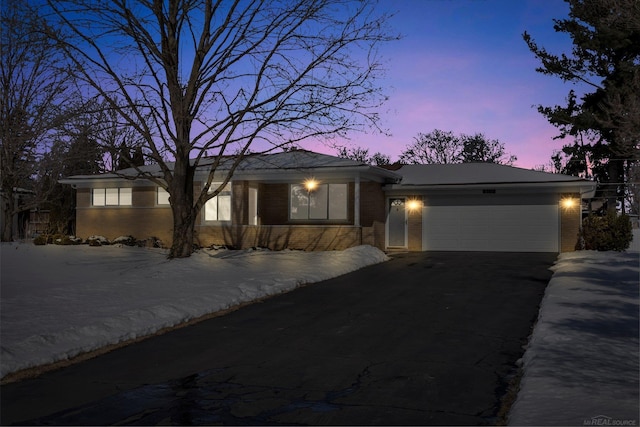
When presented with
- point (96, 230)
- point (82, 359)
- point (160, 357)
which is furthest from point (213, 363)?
point (96, 230)

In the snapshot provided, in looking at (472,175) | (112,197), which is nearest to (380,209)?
(472,175)

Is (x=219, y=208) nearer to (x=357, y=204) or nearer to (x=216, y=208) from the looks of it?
(x=216, y=208)

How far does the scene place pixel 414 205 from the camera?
24.4m

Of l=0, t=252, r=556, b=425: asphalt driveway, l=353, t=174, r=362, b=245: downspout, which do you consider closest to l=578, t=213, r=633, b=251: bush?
l=353, t=174, r=362, b=245: downspout

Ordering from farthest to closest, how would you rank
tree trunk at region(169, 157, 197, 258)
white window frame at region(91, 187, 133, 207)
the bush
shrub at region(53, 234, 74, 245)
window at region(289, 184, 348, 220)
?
1. white window frame at region(91, 187, 133, 207)
2. shrub at region(53, 234, 74, 245)
3. window at region(289, 184, 348, 220)
4. the bush
5. tree trunk at region(169, 157, 197, 258)

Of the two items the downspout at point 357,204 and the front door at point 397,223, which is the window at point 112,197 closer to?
the downspout at point 357,204

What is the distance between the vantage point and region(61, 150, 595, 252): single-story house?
22.3 m

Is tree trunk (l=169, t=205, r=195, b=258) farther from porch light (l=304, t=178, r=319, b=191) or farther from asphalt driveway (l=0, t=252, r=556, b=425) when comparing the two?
porch light (l=304, t=178, r=319, b=191)

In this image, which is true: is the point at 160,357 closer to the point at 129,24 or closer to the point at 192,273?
the point at 192,273

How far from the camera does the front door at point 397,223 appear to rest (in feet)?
80.5

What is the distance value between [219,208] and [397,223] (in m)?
7.71

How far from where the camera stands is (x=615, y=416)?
4594 millimetres

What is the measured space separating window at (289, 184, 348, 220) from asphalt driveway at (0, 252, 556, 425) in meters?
12.0

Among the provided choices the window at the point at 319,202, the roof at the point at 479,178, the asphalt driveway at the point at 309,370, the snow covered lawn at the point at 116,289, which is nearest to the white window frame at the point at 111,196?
the snow covered lawn at the point at 116,289
